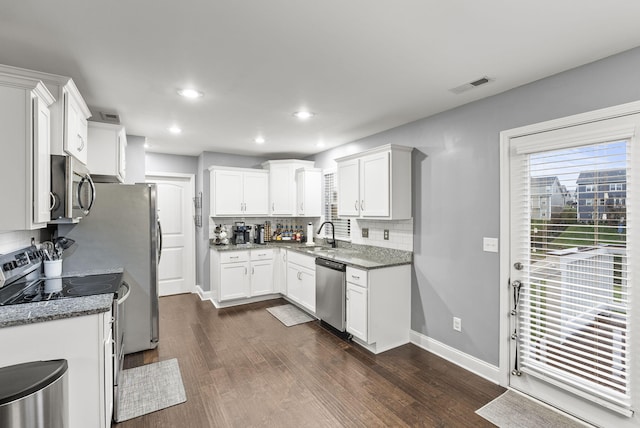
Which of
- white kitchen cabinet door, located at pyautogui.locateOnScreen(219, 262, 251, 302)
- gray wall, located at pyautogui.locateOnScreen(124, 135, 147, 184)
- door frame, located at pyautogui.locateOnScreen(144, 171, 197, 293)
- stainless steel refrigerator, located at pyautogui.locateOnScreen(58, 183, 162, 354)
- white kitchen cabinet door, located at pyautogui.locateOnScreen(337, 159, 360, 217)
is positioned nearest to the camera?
stainless steel refrigerator, located at pyautogui.locateOnScreen(58, 183, 162, 354)

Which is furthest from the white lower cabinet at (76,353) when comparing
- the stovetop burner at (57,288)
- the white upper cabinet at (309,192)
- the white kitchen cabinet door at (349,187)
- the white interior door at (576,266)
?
the white upper cabinet at (309,192)

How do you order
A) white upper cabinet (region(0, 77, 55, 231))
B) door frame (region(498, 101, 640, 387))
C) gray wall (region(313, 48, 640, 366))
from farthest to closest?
door frame (region(498, 101, 640, 387)) → gray wall (region(313, 48, 640, 366)) → white upper cabinet (region(0, 77, 55, 231))

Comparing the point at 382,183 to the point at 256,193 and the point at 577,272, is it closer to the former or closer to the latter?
the point at 577,272

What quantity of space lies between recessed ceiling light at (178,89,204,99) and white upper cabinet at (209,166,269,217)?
2222 mm

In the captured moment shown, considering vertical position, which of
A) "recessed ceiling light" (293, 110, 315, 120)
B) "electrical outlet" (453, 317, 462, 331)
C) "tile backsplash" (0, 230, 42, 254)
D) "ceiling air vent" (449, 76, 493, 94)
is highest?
"recessed ceiling light" (293, 110, 315, 120)

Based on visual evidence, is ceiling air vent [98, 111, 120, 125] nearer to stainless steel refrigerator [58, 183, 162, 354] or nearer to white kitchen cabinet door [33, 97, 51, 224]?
stainless steel refrigerator [58, 183, 162, 354]

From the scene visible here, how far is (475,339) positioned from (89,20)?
363cm

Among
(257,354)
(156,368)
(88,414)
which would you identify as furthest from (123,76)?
Answer: (257,354)

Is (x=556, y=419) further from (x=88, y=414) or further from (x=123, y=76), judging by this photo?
(x=123, y=76)

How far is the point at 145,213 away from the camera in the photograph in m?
3.18

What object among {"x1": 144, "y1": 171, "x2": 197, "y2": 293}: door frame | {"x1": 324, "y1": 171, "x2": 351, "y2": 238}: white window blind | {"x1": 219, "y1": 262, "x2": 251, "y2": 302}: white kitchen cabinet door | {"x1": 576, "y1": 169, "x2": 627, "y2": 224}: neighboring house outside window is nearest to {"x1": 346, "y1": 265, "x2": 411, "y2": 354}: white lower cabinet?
{"x1": 324, "y1": 171, "x2": 351, "y2": 238}: white window blind

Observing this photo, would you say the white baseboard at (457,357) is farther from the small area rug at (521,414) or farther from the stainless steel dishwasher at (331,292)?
the stainless steel dishwasher at (331,292)

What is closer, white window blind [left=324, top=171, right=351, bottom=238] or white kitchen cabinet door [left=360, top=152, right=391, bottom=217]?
white kitchen cabinet door [left=360, top=152, right=391, bottom=217]

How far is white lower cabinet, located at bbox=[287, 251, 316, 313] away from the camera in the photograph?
4.13m
